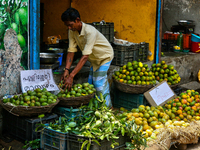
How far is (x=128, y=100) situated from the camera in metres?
5.68

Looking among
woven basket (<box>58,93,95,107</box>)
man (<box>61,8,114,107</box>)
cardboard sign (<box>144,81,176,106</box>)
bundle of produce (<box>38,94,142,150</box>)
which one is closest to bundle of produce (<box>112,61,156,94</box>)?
cardboard sign (<box>144,81,176,106</box>)

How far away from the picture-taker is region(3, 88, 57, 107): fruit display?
380cm

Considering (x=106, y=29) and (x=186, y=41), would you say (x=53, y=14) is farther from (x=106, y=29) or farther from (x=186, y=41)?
(x=186, y=41)

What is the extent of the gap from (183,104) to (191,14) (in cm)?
553

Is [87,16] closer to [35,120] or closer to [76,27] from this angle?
[76,27]

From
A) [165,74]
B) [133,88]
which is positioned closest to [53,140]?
[133,88]

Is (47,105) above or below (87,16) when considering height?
below

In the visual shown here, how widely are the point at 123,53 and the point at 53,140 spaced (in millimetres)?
3514

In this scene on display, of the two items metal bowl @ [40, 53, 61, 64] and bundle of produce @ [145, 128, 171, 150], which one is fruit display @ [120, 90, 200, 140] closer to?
bundle of produce @ [145, 128, 171, 150]

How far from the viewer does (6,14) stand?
4094mm

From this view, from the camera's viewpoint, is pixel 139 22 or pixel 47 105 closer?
pixel 47 105

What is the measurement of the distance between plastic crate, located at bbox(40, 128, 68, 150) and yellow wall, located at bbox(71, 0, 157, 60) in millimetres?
4475

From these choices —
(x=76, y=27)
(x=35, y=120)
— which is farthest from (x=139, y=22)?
(x=35, y=120)

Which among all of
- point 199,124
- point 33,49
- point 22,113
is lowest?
point 199,124
